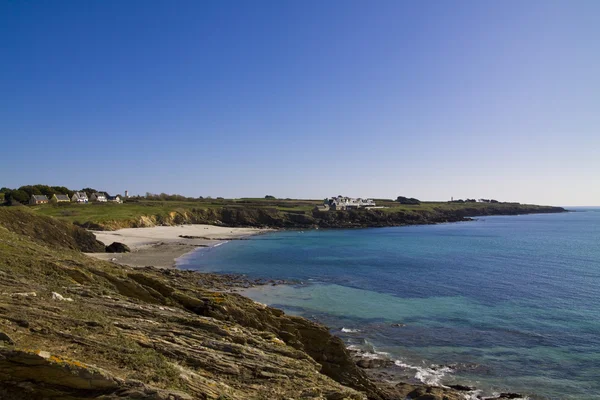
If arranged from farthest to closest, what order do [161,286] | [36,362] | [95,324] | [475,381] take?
[475,381]
[161,286]
[95,324]
[36,362]

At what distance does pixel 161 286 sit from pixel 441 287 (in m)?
41.1

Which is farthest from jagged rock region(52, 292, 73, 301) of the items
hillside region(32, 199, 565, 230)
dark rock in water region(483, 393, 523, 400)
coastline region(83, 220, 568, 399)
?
hillside region(32, 199, 565, 230)

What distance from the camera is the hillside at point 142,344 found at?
34.7ft

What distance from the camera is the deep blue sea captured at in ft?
91.5

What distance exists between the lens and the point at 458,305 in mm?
44594

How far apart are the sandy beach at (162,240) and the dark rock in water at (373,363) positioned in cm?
4096

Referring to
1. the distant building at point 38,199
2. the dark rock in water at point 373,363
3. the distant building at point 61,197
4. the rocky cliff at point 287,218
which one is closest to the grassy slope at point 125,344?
the dark rock in water at point 373,363

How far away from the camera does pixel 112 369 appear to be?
1145cm

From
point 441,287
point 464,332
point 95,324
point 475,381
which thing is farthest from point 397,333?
point 95,324

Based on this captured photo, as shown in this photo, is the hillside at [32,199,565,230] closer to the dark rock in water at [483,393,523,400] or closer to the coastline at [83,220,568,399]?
the coastline at [83,220,568,399]

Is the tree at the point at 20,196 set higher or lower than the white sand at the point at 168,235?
higher

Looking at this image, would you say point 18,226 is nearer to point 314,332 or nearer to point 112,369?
point 314,332

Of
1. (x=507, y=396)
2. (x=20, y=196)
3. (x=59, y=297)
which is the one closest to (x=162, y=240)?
(x=20, y=196)

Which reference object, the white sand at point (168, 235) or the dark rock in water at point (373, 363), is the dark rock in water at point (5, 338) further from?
the white sand at point (168, 235)
